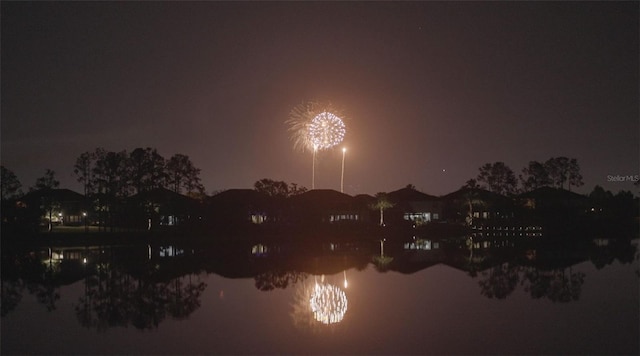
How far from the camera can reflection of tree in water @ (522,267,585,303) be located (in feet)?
60.0

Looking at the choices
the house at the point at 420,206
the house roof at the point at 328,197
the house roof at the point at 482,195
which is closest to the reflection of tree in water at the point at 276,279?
the house roof at the point at 328,197

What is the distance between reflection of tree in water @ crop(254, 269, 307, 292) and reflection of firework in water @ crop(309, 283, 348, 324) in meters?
1.58

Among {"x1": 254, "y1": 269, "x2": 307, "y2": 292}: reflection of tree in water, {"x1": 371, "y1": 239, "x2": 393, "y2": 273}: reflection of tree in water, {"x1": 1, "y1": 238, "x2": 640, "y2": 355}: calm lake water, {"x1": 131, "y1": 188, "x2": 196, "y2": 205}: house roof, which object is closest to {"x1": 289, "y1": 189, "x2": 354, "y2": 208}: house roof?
{"x1": 131, "y1": 188, "x2": 196, "y2": 205}: house roof

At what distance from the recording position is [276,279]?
22.6 metres

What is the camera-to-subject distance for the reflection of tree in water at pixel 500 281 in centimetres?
1897

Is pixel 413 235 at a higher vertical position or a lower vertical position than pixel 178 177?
lower

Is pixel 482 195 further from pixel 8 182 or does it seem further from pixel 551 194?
pixel 8 182

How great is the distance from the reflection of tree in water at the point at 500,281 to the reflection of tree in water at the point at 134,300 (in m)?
9.50

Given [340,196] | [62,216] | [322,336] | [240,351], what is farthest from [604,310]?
[62,216]

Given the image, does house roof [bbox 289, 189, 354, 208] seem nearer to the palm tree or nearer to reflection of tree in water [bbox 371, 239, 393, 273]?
the palm tree

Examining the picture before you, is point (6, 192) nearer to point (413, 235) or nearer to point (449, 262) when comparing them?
point (413, 235)

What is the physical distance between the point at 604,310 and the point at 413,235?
3493cm

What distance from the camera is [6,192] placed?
2099 inches

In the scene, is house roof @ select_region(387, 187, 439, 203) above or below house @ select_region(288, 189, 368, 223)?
above
